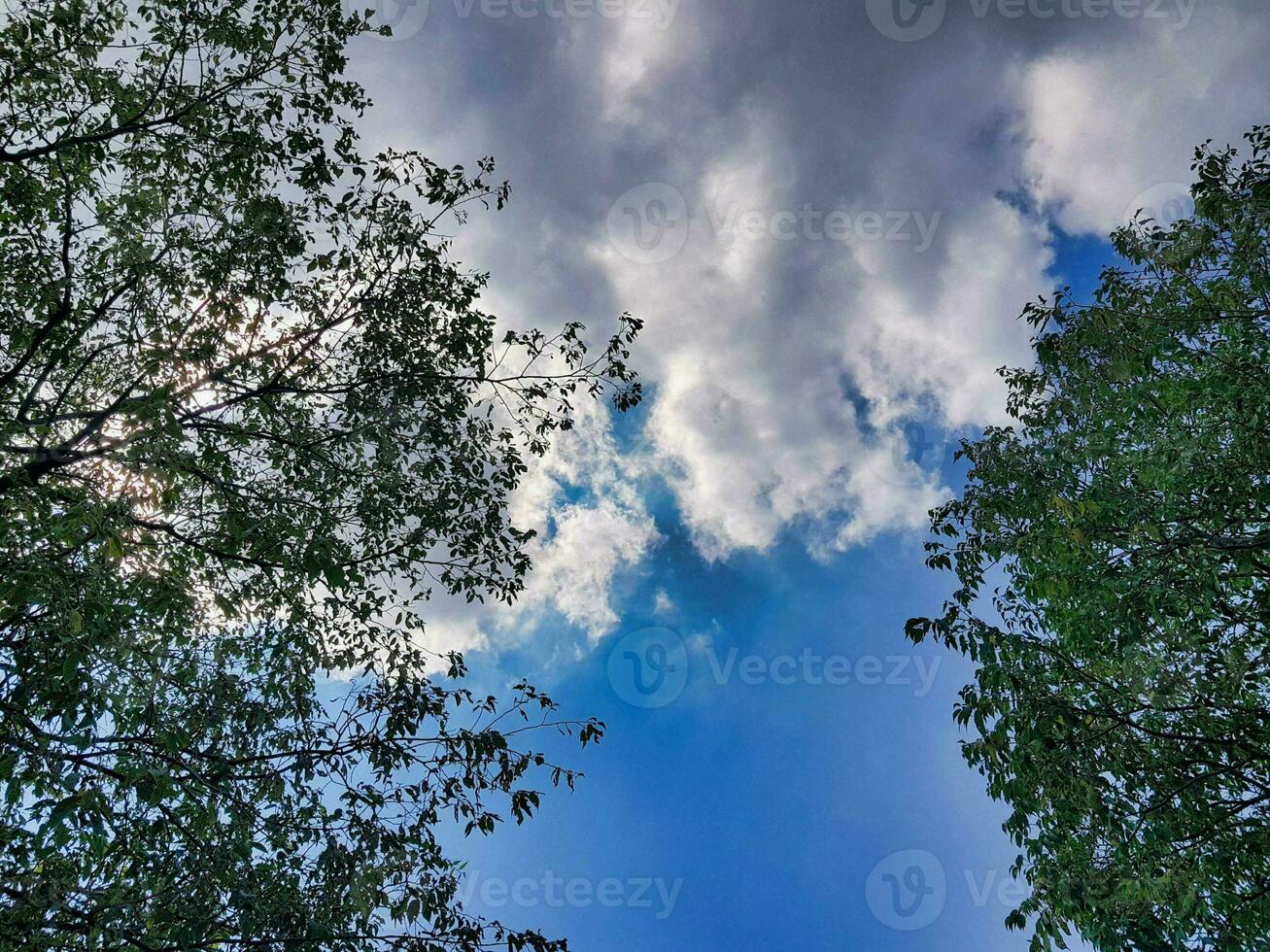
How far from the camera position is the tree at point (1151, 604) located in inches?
259

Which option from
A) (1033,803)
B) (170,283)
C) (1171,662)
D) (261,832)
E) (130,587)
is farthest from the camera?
(1033,803)

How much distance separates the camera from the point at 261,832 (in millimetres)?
6020

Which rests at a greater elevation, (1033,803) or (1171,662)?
(1171,662)

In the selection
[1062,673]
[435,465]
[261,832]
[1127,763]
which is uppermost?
[435,465]

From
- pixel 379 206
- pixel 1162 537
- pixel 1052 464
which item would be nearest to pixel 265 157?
pixel 379 206

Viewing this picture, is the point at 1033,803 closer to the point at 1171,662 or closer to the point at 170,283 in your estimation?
the point at 1171,662

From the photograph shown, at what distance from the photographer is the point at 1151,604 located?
688cm

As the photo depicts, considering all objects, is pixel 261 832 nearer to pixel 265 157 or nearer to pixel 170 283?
pixel 170 283

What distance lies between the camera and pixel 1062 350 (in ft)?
31.0

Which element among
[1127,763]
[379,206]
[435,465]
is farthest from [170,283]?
[1127,763]

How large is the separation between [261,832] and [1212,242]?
1264 centimetres

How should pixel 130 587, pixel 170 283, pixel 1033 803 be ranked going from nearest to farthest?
pixel 130 587, pixel 170 283, pixel 1033 803

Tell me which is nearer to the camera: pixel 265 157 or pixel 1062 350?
pixel 265 157

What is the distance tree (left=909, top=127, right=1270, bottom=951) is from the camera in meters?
6.58
